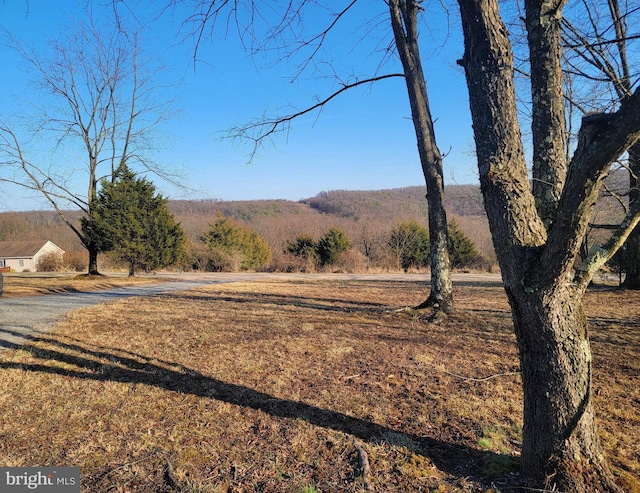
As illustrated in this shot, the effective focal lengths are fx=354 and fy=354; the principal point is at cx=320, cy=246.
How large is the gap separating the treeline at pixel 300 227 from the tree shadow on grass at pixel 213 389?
320 inches

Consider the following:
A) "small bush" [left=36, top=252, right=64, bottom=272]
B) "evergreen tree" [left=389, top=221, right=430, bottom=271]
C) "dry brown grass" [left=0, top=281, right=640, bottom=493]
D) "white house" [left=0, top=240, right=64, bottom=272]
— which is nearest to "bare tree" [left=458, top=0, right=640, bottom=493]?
"dry brown grass" [left=0, top=281, right=640, bottom=493]

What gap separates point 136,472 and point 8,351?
149 inches

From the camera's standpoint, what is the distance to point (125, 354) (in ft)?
14.5

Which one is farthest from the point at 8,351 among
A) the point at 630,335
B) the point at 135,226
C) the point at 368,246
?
the point at 368,246

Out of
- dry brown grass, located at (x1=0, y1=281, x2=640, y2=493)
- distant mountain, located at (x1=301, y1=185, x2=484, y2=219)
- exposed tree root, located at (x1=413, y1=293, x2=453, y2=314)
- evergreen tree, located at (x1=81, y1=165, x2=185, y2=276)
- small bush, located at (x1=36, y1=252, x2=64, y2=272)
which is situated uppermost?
distant mountain, located at (x1=301, y1=185, x2=484, y2=219)

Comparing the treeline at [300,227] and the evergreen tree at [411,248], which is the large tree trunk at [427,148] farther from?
the evergreen tree at [411,248]

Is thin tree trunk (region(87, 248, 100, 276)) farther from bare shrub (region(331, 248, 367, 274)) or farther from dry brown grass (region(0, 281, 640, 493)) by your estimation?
bare shrub (region(331, 248, 367, 274))

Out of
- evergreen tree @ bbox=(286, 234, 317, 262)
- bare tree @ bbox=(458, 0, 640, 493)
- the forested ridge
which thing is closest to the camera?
bare tree @ bbox=(458, 0, 640, 493)

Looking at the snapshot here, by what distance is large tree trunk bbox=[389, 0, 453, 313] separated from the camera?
6.71m

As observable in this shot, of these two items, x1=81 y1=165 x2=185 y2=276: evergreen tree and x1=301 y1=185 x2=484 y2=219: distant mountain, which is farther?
x1=301 y1=185 x2=484 y2=219: distant mountain

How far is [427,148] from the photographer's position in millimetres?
6754

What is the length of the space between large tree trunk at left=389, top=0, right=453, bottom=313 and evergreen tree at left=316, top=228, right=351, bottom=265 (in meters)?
23.0

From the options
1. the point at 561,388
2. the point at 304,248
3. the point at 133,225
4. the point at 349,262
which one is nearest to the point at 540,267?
the point at 561,388
